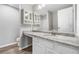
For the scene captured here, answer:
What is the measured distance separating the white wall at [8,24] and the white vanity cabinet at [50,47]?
61 centimetres

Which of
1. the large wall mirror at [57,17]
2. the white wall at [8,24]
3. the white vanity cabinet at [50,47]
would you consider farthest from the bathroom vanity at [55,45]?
the white wall at [8,24]

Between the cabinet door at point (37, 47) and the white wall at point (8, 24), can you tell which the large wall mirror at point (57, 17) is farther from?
the white wall at point (8, 24)

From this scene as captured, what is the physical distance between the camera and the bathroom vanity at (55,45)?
37.3 inches

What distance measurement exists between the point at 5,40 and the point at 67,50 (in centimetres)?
139

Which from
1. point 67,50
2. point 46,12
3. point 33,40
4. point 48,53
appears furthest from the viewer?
point 33,40

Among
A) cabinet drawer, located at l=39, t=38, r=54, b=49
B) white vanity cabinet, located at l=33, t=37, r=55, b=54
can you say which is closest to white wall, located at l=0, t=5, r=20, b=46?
white vanity cabinet, located at l=33, t=37, r=55, b=54

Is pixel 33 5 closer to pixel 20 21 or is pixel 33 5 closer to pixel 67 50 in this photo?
pixel 20 21

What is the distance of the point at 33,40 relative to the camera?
1.66 metres

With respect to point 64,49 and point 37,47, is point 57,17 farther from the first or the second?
point 37,47

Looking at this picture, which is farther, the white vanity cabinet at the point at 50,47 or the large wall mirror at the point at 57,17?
the large wall mirror at the point at 57,17

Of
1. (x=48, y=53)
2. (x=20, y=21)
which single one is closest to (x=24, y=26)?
(x=20, y=21)

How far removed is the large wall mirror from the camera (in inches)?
52.4

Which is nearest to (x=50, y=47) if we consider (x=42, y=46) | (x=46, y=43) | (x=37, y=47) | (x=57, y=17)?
(x=46, y=43)

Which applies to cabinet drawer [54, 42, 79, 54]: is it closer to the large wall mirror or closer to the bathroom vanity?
the bathroom vanity
